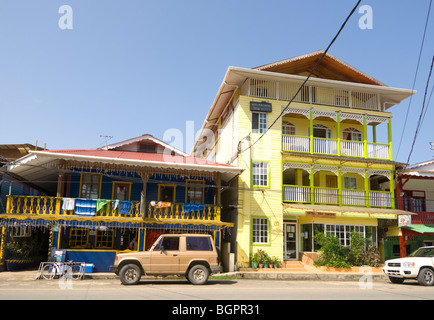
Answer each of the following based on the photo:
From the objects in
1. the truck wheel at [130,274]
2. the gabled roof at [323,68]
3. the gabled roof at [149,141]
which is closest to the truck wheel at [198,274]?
the truck wheel at [130,274]

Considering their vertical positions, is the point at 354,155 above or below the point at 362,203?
above

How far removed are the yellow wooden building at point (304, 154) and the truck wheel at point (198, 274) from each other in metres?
6.74

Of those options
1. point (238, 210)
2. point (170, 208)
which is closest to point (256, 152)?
point (238, 210)

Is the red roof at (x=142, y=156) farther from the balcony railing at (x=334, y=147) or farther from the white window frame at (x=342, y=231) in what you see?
the white window frame at (x=342, y=231)

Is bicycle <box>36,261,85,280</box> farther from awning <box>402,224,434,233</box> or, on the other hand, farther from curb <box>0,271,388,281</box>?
awning <box>402,224,434,233</box>

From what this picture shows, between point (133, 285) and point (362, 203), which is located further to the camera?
point (362, 203)

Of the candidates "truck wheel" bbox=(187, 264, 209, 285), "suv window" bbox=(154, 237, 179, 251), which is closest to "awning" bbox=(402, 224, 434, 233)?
"truck wheel" bbox=(187, 264, 209, 285)

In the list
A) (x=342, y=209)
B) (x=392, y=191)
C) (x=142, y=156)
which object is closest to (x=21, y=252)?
(x=142, y=156)

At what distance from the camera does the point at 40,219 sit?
712 inches

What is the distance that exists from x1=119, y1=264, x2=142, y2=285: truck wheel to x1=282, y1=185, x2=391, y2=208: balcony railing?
11320 mm

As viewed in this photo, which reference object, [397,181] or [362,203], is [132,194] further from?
[397,181]

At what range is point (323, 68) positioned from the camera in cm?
2594

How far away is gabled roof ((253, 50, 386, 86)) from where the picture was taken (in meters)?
24.0
